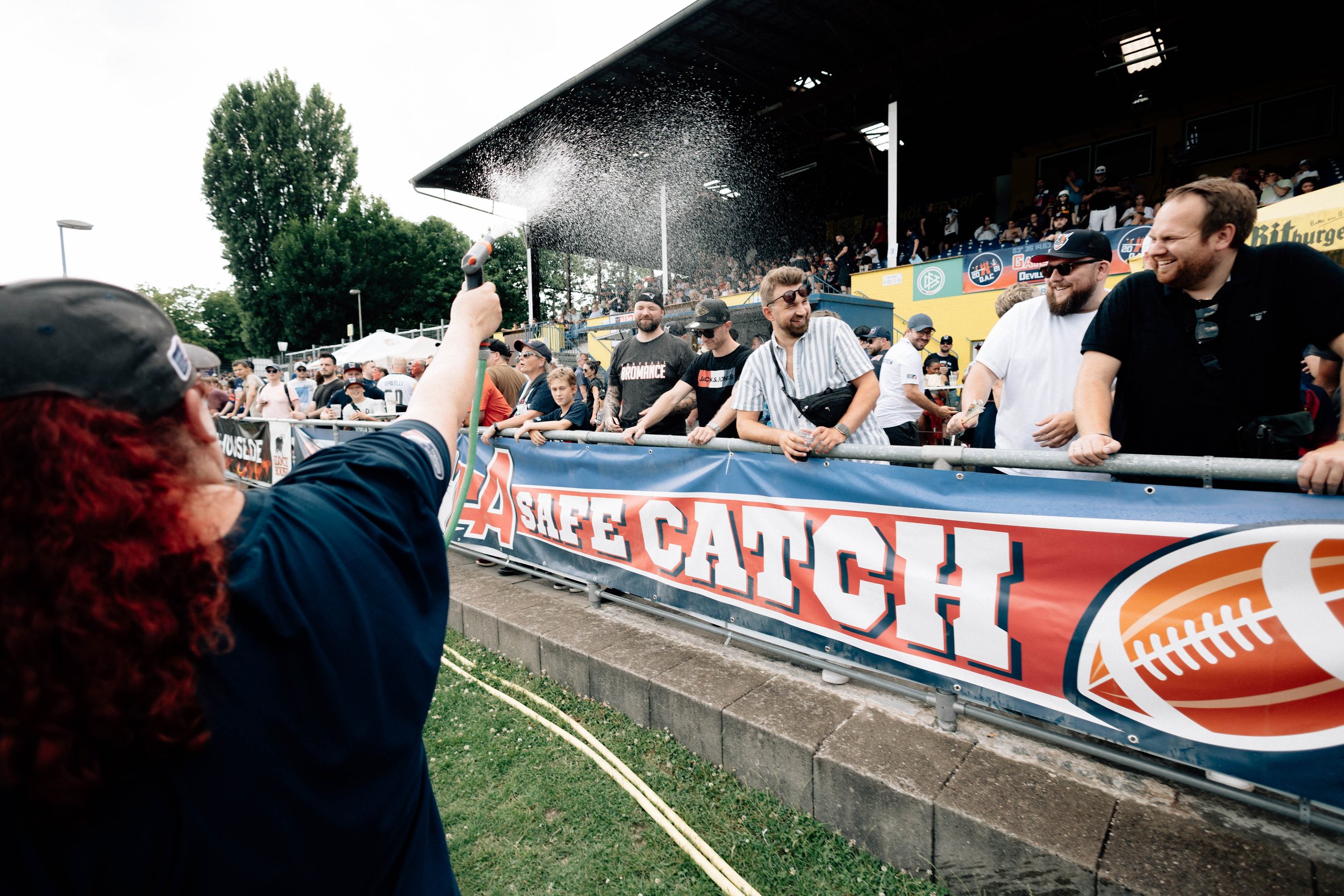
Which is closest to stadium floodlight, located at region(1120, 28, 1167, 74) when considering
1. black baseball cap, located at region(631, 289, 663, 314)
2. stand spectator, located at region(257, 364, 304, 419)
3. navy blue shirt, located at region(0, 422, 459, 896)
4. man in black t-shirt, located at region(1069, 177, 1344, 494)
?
black baseball cap, located at region(631, 289, 663, 314)

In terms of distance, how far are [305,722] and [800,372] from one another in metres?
3.19

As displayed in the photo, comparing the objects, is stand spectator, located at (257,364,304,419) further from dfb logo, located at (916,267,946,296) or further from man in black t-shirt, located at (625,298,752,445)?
dfb logo, located at (916,267,946,296)

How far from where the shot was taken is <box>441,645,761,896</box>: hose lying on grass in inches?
88.3

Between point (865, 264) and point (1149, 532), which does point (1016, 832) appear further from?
point (865, 264)

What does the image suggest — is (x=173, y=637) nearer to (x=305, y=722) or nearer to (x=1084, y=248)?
(x=305, y=722)

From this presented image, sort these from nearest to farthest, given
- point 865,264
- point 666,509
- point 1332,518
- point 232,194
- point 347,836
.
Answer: point 347,836
point 1332,518
point 666,509
point 865,264
point 232,194

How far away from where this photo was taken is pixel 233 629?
28.7 inches

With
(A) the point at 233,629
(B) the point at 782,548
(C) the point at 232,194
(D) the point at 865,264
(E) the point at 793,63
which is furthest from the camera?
(C) the point at 232,194

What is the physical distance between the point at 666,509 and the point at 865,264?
1675cm

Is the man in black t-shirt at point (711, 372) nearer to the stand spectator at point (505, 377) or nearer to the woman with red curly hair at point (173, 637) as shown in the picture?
the stand spectator at point (505, 377)

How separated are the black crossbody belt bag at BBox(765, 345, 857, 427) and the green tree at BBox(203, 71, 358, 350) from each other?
42612 millimetres

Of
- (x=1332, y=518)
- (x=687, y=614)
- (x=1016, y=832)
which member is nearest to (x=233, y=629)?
(x=1016, y=832)

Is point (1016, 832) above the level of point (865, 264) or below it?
below

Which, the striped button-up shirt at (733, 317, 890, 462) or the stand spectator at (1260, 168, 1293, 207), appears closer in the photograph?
the striped button-up shirt at (733, 317, 890, 462)
